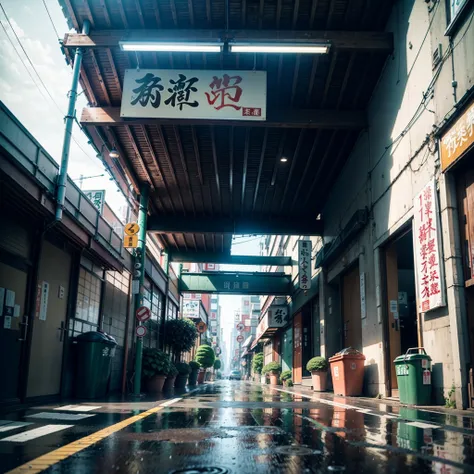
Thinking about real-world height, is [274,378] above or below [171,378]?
below

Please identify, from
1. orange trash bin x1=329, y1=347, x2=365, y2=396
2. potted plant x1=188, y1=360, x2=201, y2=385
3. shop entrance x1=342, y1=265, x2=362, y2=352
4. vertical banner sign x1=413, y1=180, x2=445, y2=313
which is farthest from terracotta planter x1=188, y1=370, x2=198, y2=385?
vertical banner sign x1=413, y1=180, x2=445, y2=313

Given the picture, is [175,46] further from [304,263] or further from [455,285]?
[304,263]

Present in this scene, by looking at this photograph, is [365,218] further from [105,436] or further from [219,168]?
[105,436]

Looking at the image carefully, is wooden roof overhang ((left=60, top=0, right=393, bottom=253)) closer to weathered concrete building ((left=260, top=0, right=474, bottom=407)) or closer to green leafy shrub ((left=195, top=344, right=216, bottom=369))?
weathered concrete building ((left=260, top=0, right=474, bottom=407))

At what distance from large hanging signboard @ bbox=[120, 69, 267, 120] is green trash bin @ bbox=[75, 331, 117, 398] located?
549 cm

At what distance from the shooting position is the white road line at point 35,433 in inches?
161

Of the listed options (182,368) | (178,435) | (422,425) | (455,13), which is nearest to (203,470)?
(178,435)

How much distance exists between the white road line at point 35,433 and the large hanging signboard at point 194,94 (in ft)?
27.6

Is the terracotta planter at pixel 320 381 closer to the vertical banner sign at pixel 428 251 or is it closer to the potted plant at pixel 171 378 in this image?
the potted plant at pixel 171 378

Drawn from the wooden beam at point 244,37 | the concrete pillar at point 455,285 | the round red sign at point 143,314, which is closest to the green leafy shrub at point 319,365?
the round red sign at point 143,314

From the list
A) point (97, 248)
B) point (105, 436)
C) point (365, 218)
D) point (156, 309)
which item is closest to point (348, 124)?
point (365, 218)

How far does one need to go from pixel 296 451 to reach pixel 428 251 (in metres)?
6.56

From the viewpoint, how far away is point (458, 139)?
8.14 metres

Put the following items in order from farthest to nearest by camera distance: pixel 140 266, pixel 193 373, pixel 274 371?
pixel 274 371 < pixel 193 373 < pixel 140 266
